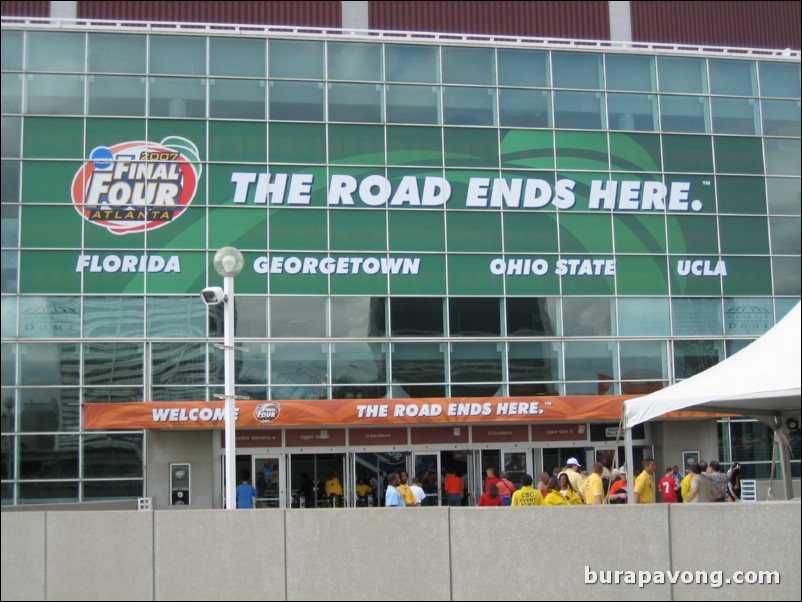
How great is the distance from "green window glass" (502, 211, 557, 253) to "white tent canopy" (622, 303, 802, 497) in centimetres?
1551

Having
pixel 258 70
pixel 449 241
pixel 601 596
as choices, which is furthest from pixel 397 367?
pixel 601 596

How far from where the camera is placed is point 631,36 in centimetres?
3284

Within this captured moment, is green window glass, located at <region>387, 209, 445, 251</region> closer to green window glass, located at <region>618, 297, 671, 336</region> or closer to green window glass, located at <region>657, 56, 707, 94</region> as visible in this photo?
green window glass, located at <region>618, 297, 671, 336</region>

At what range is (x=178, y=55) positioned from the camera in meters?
28.8

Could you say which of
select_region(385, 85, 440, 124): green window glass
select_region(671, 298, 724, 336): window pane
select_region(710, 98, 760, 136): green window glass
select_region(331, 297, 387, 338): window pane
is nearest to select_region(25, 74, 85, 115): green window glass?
select_region(385, 85, 440, 124): green window glass

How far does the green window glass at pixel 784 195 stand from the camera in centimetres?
3081

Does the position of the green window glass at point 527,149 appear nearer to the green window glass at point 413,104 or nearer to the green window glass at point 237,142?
the green window glass at point 413,104

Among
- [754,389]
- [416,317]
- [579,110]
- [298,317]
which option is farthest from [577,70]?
[754,389]

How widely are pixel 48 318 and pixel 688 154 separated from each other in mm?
18335

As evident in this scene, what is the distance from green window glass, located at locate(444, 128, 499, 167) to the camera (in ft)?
97.1

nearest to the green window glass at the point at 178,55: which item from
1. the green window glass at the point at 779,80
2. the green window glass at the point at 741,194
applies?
the green window glass at the point at 741,194

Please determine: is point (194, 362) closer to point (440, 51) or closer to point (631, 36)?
point (440, 51)

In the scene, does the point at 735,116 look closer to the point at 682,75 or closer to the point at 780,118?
the point at 780,118

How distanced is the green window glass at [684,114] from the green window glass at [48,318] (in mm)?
17220
